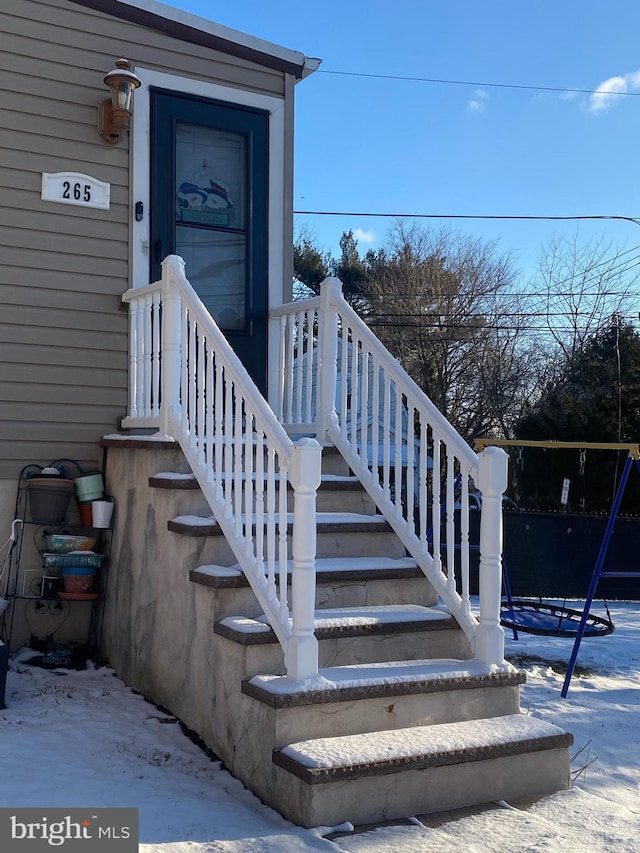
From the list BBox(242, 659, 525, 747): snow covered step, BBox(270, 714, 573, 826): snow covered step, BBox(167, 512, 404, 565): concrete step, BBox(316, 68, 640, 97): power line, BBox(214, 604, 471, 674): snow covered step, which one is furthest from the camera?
BBox(316, 68, 640, 97): power line

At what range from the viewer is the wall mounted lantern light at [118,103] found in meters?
4.75

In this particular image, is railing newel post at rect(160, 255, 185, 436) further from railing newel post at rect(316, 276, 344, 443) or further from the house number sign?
the house number sign

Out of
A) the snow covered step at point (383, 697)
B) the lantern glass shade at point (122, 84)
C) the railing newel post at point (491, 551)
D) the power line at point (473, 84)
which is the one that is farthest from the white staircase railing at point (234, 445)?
the power line at point (473, 84)

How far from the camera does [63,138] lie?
4.88 meters

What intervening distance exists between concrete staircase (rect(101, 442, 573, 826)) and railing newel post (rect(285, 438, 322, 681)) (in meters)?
0.10

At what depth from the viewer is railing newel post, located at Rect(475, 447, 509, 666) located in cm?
344

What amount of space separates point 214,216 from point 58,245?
1.11 m

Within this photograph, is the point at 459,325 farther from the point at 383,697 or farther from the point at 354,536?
the point at 383,697

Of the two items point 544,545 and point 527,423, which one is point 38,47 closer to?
point 544,545

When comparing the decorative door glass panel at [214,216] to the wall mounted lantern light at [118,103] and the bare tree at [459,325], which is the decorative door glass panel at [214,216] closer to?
the wall mounted lantern light at [118,103]

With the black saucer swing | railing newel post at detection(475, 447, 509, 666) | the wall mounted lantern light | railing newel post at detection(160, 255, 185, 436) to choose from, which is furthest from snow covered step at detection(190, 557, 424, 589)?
the wall mounted lantern light

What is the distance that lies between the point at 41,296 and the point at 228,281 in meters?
1.28

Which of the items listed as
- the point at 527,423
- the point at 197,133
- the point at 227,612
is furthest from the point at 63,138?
the point at 527,423

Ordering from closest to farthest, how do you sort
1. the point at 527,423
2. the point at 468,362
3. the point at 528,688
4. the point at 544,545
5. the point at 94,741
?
the point at 94,741 < the point at 528,688 < the point at 544,545 < the point at 527,423 < the point at 468,362
